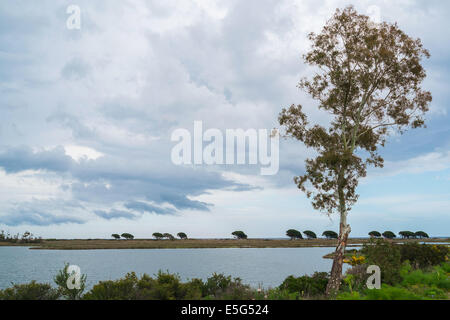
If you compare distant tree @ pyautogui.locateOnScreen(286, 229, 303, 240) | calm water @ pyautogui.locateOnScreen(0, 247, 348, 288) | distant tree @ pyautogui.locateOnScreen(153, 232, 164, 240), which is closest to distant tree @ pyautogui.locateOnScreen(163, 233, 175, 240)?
Result: distant tree @ pyautogui.locateOnScreen(153, 232, 164, 240)

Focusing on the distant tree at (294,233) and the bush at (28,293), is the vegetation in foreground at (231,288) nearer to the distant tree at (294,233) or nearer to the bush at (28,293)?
the bush at (28,293)

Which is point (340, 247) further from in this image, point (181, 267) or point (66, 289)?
point (181, 267)

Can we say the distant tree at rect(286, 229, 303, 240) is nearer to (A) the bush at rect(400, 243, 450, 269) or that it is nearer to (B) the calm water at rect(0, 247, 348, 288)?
(B) the calm water at rect(0, 247, 348, 288)

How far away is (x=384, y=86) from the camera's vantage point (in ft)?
82.1

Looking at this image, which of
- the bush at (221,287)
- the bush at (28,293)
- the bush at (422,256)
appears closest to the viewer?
the bush at (28,293)

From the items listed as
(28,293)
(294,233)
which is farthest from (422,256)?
(294,233)

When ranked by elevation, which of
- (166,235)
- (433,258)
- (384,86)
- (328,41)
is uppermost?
(328,41)

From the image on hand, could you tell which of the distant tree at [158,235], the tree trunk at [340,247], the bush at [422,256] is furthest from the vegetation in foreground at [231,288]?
the distant tree at [158,235]

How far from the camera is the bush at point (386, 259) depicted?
21391 millimetres

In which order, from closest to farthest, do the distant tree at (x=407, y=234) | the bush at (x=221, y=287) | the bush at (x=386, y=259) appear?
the bush at (x=221, y=287) → the bush at (x=386, y=259) → the distant tree at (x=407, y=234)

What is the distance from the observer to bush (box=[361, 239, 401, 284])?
70.2 feet
